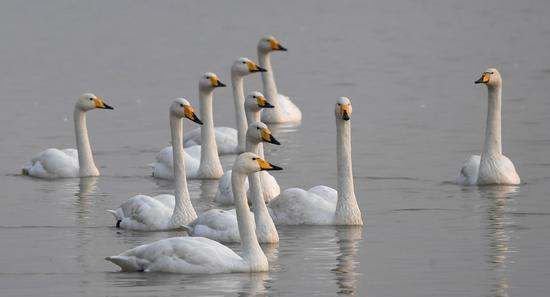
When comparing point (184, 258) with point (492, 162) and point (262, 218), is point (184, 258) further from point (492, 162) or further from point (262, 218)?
point (492, 162)

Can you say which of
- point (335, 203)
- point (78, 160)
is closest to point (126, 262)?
point (335, 203)

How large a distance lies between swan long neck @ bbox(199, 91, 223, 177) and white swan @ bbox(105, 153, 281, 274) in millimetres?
7092

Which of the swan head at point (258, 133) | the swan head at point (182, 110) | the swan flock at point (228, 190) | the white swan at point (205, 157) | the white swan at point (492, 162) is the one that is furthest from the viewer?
the white swan at point (205, 157)

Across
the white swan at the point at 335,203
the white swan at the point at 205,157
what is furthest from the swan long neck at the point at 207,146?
the white swan at the point at 335,203

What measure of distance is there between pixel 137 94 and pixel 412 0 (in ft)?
90.3

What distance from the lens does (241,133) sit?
24.5 meters

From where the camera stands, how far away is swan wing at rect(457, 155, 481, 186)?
21.0m

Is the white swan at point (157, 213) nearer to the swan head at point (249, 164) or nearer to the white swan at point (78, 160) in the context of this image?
the swan head at point (249, 164)

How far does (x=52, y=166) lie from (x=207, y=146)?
218 centimetres

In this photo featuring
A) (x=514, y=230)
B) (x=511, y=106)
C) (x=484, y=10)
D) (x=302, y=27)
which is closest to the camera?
(x=514, y=230)

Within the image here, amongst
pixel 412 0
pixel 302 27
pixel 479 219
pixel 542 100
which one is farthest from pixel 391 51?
pixel 479 219

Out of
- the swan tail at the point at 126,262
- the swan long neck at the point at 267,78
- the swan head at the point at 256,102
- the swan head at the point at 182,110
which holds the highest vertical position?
the swan long neck at the point at 267,78

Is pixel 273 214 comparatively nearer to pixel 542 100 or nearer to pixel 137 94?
pixel 542 100

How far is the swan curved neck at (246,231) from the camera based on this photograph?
49.2 feet
